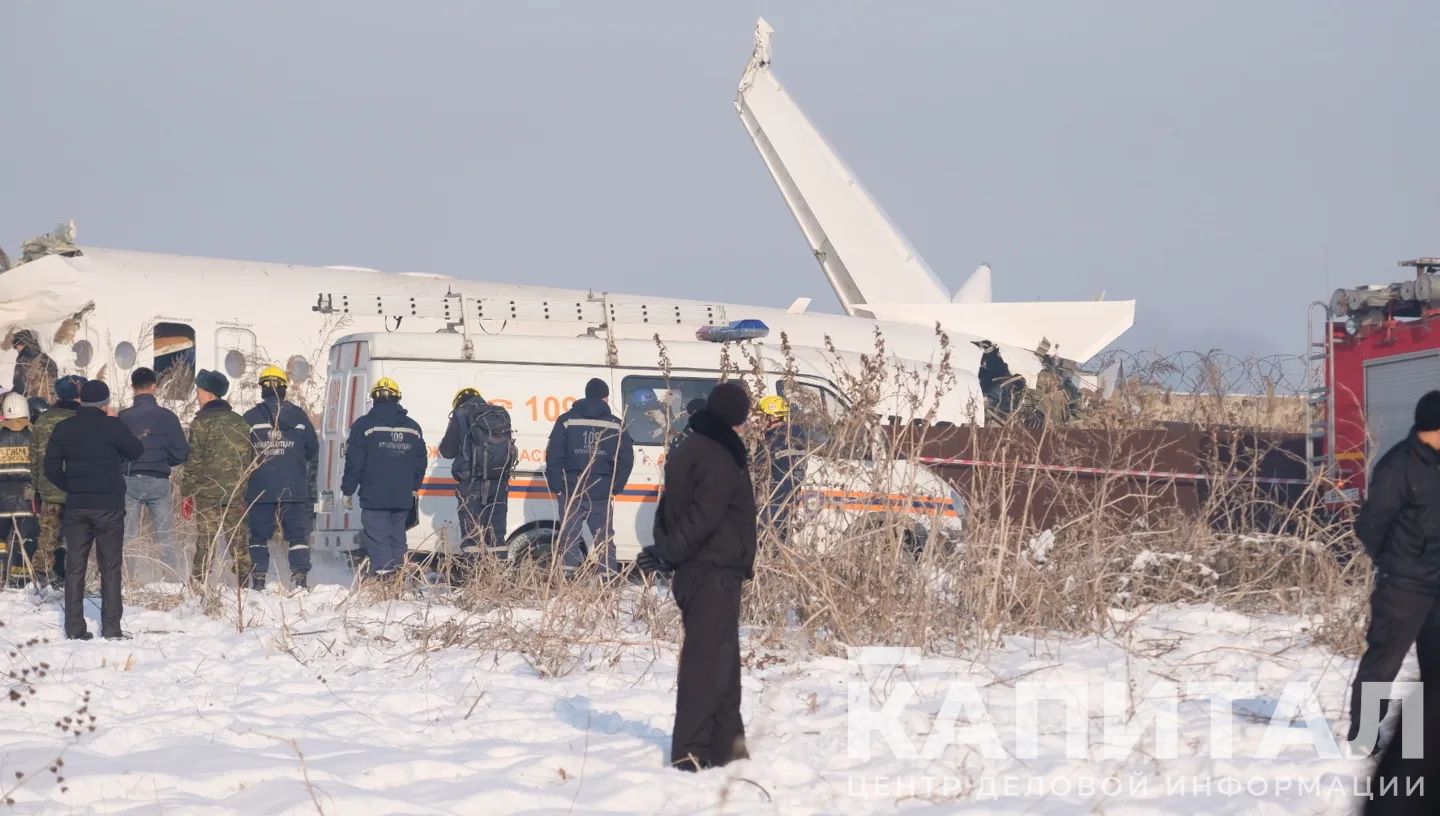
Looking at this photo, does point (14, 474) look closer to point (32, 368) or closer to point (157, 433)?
point (157, 433)

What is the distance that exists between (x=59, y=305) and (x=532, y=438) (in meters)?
9.12

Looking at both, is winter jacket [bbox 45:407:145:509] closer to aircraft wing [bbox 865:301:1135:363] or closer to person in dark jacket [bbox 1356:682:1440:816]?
person in dark jacket [bbox 1356:682:1440:816]

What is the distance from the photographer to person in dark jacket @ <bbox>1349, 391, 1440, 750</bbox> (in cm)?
651

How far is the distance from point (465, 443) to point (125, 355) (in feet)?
29.7

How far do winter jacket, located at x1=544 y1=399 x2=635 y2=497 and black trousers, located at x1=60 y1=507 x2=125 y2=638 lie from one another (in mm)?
3255

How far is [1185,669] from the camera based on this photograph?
8.01 m

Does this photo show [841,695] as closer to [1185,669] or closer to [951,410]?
[1185,669]

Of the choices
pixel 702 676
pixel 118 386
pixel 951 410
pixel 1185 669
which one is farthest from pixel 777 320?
pixel 702 676

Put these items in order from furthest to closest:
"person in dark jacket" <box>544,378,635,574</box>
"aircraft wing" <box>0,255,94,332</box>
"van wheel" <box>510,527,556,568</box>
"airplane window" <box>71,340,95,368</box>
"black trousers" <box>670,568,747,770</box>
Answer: "airplane window" <box>71,340,95,368</box> → "aircraft wing" <box>0,255,94,332</box> → "van wheel" <box>510,527,556,568</box> → "person in dark jacket" <box>544,378,635,574</box> → "black trousers" <box>670,568,747,770</box>

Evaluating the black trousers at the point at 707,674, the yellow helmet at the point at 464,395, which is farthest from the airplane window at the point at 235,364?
the black trousers at the point at 707,674

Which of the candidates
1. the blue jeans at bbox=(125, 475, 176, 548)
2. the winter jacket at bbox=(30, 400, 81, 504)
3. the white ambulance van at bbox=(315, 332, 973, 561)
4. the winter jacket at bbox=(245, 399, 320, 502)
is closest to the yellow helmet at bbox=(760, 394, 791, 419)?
the white ambulance van at bbox=(315, 332, 973, 561)

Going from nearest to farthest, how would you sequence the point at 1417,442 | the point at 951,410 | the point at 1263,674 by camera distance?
the point at 1417,442 < the point at 1263,674 < the point at 951,410

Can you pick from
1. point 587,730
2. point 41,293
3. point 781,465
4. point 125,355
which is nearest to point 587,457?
point 781,465

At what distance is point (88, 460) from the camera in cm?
948
